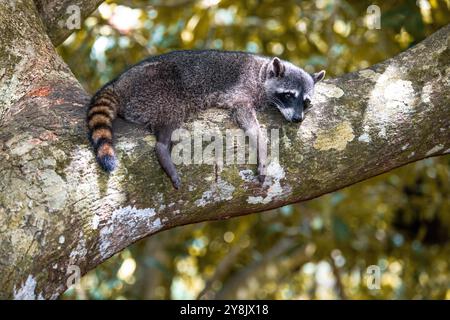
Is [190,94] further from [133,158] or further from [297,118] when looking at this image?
[133,158]

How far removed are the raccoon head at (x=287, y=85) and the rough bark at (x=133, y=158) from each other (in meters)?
0.42

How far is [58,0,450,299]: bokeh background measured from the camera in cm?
758

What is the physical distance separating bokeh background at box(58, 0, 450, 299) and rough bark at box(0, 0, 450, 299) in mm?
2757

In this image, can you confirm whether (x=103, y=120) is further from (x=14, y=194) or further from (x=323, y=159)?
(x=323, y=159)

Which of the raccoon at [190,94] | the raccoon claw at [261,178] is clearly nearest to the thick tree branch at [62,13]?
the raccoon at [190,94]

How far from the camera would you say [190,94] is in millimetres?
5141

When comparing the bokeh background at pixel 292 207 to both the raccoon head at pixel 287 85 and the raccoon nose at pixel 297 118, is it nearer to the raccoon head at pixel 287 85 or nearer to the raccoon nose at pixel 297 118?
the raccoon head at pixel 287 85

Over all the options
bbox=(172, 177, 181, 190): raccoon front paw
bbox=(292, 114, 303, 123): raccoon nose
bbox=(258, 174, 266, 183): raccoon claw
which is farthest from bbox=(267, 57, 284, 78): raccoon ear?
bbox=(172, 177, 181, 190): raccoon front paw

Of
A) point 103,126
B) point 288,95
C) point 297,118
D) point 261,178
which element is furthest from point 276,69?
point 103,126

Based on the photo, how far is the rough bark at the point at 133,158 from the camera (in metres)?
3.39

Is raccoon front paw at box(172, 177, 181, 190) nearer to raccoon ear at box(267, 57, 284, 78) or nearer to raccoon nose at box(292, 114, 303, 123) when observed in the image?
raccoon nose at box(292, 114, 303, 123)

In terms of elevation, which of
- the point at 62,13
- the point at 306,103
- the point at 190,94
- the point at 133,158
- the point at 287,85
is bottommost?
the point at 287,85

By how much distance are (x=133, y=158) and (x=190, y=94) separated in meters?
1.40

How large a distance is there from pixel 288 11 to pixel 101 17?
227 centimetres
